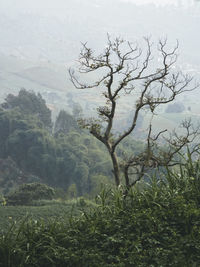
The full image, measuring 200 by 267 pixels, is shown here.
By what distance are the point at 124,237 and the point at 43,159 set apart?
138ft

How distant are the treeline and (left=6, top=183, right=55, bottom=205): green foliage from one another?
15.8 m

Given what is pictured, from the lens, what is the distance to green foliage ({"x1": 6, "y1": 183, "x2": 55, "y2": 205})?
907 inches

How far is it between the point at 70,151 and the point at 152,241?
147 feet

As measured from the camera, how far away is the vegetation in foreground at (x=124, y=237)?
11.6 ft

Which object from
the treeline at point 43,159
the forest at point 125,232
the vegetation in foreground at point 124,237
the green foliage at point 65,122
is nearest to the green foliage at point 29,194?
the treeline at point 43,159

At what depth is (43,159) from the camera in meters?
45.2

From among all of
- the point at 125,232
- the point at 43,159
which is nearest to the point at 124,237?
the point at 125,232

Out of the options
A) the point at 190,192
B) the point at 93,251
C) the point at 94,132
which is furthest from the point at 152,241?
the point at 94,132

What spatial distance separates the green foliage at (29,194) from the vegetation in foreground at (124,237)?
18.8 metres

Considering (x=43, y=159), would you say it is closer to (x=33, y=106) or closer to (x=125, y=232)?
(x=33, y=106)

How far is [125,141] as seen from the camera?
56344 mm

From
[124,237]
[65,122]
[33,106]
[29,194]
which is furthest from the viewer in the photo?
[65,122]

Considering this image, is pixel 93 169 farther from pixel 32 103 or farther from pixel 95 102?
pixel 95 102

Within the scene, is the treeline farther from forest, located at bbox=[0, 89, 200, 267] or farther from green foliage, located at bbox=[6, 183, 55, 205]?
forest, located at bbox=[0, 89, 200, 267]
